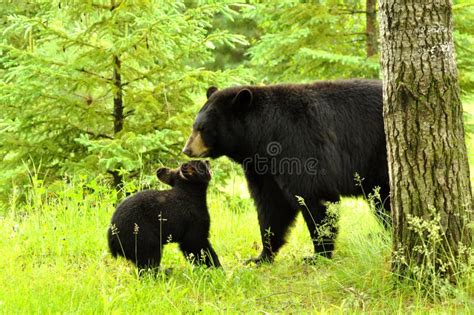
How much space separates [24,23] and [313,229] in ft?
13.7

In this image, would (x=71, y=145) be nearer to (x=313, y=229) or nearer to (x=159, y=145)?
(x=159, y=145)

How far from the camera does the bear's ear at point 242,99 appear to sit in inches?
213

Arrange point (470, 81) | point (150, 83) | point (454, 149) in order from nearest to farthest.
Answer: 1. point (454, 149)
2. point (150, 83)
3. point (470, 81)

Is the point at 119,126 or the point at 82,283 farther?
the point at 119,126

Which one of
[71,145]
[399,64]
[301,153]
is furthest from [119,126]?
[399,64]

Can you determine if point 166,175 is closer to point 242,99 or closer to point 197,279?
point 242,99

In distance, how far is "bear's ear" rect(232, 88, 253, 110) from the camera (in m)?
5.42

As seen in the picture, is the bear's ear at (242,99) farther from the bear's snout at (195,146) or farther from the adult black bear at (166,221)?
the adult black bear at (166,221)

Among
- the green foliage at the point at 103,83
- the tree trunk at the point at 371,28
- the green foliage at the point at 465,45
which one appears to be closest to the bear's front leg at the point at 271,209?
the green foliage at the point at 103,83

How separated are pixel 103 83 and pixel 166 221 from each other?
3.57 metres

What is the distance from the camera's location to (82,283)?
436 cm

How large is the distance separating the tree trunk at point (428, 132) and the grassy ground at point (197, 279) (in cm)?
28

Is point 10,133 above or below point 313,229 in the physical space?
above

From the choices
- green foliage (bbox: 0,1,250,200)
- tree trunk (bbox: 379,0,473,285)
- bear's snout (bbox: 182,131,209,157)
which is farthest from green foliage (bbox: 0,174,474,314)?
green foliage (bbox: 0,1,250,200)
